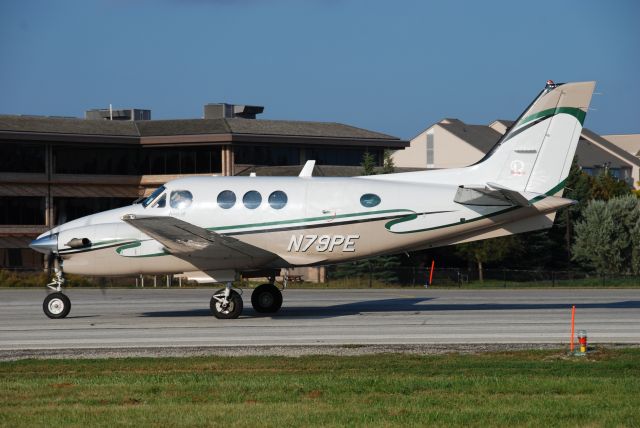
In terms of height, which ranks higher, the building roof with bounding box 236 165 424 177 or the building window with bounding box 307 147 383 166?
the building window with bounding box 307 147 383 166

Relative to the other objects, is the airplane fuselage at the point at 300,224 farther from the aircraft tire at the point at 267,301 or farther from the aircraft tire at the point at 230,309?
the aircraft tire at the point at 267,301

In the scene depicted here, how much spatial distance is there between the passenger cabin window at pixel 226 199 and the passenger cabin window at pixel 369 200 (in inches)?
124

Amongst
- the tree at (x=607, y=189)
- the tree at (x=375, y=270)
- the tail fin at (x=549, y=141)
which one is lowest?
the tree at (x=375, y=270)

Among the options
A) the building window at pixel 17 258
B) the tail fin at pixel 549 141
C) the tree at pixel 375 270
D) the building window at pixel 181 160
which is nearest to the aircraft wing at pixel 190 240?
the tail fin at pixel 549 141

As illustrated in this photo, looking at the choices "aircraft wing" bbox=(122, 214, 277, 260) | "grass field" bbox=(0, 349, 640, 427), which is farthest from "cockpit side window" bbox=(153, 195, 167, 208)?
"grass field" bbox=(0, 349, 640, 427)

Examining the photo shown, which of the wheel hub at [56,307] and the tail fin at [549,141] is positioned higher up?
the tail fin at [549,141]

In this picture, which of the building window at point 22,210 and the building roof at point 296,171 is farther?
the building window at point 22,210

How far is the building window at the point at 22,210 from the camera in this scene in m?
62.9

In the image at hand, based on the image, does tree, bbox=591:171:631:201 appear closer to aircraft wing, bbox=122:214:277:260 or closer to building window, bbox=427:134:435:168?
building window, bbox=427:134:435:168

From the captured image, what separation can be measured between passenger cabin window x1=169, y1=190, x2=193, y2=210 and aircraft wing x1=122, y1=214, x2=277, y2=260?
3.74 feet

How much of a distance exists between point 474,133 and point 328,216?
264 ft

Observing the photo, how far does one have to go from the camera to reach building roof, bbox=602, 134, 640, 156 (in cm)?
13412

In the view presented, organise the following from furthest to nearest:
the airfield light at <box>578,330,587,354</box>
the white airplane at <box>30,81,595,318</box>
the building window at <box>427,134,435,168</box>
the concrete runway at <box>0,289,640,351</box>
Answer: the building window at <box>427,134,435,168</box> → the white airplane at <box>30,81,595,318</box> → the concrete runway at <box>0,289,640,351</box> → the airfield light at <box>578,330,587,354</box>

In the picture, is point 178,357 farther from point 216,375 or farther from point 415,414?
point 415,414
